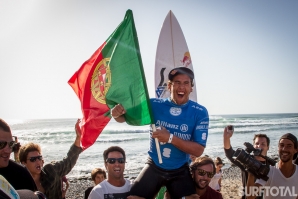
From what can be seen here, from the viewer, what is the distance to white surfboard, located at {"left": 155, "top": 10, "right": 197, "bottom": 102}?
26.2 feet

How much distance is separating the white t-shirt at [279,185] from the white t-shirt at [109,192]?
199cm

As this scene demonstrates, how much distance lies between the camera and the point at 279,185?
395cm

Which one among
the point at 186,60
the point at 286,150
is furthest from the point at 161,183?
the point at 186,60

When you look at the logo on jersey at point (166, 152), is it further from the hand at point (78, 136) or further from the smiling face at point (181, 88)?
the hand at point (78, 136)

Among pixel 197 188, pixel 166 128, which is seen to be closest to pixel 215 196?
pixel 197 188

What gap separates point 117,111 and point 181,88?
89 cm

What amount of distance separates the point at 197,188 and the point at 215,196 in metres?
0.30

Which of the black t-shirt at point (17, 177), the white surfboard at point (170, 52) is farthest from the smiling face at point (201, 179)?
the white surfboard at point (170, 52)

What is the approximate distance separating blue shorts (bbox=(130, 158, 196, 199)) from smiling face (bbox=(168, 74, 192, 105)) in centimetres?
90

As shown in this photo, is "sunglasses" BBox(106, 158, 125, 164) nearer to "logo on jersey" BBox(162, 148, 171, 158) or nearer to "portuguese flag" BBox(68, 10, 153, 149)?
"portuguese flag" BBox(68, 10, 153, 149)

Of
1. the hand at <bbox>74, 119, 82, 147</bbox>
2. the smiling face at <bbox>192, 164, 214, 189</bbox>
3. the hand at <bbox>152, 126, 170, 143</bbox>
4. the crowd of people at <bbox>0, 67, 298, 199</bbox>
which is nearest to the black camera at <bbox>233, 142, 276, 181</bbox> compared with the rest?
the crowd of people at <bbox>0, 67, 298, 199</bbox>

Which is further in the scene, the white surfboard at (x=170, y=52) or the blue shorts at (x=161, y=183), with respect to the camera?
the white surfboard at (x=170, y=52)

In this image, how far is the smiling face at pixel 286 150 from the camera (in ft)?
13.3

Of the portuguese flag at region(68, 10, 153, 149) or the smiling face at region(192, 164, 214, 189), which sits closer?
the portuguese flag at region(68, 10, 153, 149)
